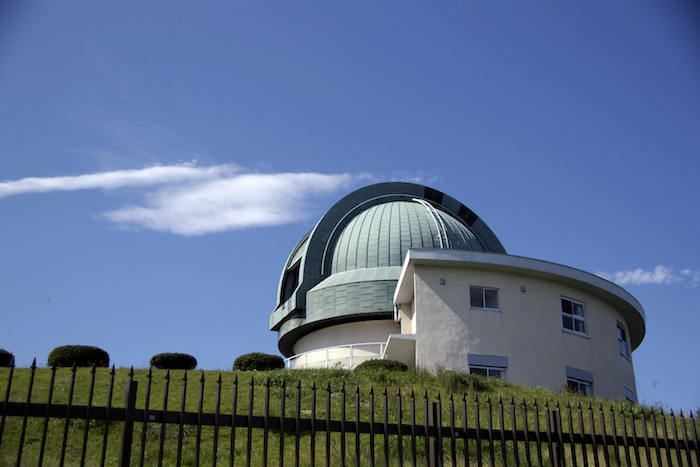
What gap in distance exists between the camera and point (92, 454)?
1187 centimetres

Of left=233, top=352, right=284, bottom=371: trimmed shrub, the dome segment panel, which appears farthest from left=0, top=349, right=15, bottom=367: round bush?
the dome segment panel

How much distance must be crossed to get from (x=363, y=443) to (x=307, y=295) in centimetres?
1940

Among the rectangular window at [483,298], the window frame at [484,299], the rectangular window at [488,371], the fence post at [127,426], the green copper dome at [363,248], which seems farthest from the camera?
the green copper dome at [363,248]

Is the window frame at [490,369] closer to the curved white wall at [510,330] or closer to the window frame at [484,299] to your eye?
the curved white wall at [510,330]

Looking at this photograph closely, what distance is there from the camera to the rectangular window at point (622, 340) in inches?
1035

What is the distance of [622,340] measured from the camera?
88.0ft

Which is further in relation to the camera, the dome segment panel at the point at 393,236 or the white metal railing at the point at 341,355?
the dome segment panel at the point at 393,236

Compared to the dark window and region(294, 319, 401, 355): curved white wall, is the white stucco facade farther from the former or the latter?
the dark window

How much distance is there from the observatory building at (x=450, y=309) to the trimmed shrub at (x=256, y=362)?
2.29 meters

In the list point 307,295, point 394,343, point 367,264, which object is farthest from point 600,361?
point 307,295

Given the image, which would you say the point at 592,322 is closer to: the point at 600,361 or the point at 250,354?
the point at 600,361

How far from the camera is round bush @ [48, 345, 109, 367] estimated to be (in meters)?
22.4

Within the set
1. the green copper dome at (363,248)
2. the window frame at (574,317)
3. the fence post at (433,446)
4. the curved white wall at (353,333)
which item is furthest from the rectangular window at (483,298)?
the fence post at (433,446)

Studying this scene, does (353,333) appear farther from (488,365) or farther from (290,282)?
(488,365)
